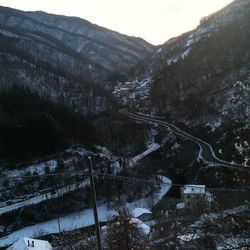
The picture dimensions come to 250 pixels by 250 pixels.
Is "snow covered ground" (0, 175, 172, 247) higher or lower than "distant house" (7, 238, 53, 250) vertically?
lower

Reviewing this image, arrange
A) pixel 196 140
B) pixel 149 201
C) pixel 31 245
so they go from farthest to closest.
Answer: pixel 196 140 → pixel 149 201 → pixel 31 245

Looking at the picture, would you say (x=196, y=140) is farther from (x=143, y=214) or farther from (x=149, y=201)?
(x=143, y=214)

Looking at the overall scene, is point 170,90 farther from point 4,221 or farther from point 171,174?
point 4,221

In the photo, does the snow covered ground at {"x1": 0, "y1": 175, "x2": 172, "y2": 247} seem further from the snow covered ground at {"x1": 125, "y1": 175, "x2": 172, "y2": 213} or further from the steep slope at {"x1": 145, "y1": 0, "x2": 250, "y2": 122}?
the steep slope at {"x1": 145, "y1": 0, "x2": 250, "y2": 122}

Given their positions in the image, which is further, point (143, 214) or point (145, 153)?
point (145, 153)

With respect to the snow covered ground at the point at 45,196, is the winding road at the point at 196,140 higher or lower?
higher

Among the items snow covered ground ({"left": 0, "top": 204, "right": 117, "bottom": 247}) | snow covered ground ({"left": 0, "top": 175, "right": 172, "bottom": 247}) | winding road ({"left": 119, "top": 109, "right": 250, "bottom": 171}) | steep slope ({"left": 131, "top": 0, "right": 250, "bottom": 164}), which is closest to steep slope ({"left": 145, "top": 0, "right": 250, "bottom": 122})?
steep slope ({"left": 131, "top": 0, "right": 250, "bottom": 164})

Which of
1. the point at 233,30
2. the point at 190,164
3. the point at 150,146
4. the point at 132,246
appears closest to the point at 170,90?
the point at 233,30

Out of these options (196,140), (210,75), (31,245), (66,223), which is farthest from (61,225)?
(210,75)

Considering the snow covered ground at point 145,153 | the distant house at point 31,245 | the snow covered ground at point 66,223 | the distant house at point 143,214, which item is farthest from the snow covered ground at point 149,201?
the distant house at point 31,245

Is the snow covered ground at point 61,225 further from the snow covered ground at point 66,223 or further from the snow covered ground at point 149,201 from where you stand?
the snow covered ground at point 149,201

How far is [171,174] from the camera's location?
2190 inches

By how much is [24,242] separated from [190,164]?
2902 centimetres

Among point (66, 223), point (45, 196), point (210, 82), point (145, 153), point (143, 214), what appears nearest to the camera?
point (143, 214)
